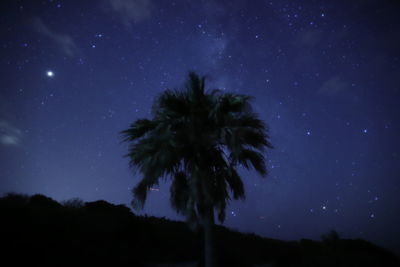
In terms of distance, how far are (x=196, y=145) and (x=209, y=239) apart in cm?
367

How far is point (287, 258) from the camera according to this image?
15.9 meters

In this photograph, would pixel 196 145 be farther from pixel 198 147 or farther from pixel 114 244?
pixel 114 244

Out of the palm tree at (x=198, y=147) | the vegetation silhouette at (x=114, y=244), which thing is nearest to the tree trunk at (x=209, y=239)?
the palm tree at (x=198, y=147)

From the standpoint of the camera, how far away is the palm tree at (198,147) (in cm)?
893

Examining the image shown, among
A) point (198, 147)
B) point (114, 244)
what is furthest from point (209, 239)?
point (114, 244)

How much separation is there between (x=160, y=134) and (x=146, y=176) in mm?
1762

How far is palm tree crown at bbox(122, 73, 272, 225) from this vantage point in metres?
8.95

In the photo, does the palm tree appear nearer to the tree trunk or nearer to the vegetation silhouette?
the tree trunk

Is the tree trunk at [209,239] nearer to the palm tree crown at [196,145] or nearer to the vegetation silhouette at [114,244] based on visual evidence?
the palm tree crown at [196,145]

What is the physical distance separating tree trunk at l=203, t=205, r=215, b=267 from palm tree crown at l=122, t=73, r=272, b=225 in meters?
0.23

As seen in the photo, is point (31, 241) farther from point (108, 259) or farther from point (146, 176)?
point (146, 176)

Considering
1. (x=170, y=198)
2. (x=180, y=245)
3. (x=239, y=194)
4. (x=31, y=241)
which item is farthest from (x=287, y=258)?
(x=31, y=241)

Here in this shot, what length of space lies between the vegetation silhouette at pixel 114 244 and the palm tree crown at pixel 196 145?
477 cm

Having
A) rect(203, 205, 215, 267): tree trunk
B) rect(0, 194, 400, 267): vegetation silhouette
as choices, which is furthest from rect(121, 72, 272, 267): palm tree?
rect(0, 194, 400, 267): vegetation silhouette
